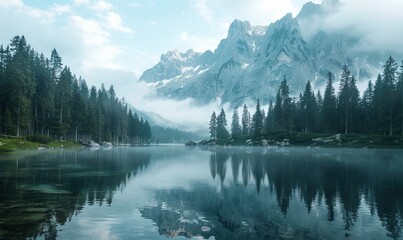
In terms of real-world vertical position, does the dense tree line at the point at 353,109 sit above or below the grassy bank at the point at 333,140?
above

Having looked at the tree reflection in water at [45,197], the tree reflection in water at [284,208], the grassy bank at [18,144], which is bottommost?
the tree reflection in water at [284,208]

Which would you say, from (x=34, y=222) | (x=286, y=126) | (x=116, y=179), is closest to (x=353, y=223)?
(x=34, y=222)

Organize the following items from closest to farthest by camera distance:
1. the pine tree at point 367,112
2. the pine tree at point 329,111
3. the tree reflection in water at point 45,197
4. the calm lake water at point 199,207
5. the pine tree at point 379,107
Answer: the tree reflection in water at point 45,197 → the calm lake water at point 199,207 → the pine tree at point 379,107 → the pine tree at point 367,112 → the pine tree at point 329,111

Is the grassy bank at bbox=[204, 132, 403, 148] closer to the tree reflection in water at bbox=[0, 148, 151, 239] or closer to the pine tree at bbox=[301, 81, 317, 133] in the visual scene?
the pine tree at bbox=[301, 81, 317, 133]

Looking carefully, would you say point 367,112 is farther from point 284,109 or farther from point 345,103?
point 284,109

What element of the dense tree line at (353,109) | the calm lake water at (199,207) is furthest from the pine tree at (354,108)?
the calm lake water at (199,207)

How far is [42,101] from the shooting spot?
104 meters

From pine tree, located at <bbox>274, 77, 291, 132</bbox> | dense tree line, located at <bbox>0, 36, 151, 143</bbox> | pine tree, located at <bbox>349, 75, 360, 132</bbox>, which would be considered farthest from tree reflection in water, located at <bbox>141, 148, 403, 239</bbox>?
pine tree, located at <bbox>274, 77, 291, 132</bbox>

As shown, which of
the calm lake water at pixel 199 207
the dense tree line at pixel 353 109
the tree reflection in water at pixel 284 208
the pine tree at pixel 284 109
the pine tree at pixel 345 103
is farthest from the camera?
the pine tree at pixel 284 109

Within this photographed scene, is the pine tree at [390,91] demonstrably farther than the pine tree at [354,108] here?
No

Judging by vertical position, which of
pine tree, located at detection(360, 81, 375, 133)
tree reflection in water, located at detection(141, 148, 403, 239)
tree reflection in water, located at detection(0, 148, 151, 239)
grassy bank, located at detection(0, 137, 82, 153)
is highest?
pine tree, located at detection(360, 81, 375, 133)

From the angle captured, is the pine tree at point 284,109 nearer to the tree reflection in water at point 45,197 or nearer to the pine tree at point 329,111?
the pine tree at point 329,111

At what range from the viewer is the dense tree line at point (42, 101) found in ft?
284

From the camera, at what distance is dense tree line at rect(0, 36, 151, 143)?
284 ft
